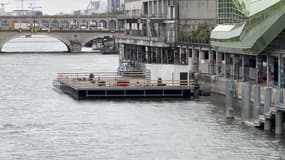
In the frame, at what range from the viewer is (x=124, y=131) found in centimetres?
5525

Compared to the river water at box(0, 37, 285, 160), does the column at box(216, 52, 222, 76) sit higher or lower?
higher

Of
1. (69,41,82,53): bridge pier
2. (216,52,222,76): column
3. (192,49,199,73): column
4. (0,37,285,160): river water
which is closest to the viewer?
(0,37,285,160): river water

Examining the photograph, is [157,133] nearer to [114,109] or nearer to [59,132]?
[59,132]

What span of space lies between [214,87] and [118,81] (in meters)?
8.43

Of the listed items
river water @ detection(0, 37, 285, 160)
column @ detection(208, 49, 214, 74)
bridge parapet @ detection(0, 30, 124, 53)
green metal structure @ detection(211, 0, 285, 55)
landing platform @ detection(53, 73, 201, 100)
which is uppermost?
bridge parapet @ detection(0, 30, 124, 53)

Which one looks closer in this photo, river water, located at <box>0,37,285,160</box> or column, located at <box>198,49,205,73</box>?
river water, located at <box>0,37,285,160</box>

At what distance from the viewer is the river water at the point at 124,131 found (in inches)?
1861

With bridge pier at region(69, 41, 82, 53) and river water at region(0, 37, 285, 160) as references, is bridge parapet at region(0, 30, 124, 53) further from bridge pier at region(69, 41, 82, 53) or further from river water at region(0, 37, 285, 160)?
river water at region(0, 37, 285, 160)

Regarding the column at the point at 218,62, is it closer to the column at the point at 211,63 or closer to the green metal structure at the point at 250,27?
the green metal structure at the point at 250,27

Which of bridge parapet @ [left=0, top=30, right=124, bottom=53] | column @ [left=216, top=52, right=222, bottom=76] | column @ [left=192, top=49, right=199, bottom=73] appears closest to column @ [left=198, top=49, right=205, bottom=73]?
column @ [left=192, top=49, right=199, bottom=73]

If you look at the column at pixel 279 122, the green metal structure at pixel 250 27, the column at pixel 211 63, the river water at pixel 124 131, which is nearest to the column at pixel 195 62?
the column at pixel 211 63

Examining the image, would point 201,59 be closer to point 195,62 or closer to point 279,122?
point 195,62

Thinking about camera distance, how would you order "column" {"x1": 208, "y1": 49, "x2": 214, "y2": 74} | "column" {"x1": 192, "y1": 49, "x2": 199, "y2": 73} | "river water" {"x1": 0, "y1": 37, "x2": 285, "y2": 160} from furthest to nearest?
"column" {"x1": 192, "y1": 49, "x2": 199, "y2": 73} → "column" {"x1": 208, "y1": 49, "x2": 214, "y2": 74} → "river water" {"x1": 0, "y1": 37, "x2": 285, "y2": 160}

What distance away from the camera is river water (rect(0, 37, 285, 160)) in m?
47.3
